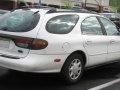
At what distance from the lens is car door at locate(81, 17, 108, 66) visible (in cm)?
661

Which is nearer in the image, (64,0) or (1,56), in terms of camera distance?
(1,56)

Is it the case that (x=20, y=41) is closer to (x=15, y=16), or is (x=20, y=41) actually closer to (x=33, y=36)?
(x=33, y=36)

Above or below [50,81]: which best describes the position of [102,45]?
above

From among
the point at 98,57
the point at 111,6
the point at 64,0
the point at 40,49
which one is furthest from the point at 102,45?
the point at 111,6

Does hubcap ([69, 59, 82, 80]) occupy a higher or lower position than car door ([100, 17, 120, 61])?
lower

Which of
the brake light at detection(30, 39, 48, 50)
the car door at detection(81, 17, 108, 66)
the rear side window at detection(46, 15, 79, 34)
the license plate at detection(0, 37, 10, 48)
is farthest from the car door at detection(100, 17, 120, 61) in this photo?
the license plate at detection(0, 37, 10, 48)

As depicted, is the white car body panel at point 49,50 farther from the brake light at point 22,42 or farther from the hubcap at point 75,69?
the hubcap at point 75,69

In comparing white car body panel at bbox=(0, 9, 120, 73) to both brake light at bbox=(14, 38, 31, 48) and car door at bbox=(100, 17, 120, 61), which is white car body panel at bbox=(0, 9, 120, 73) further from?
car door at bbox=(100, 17, 120, 61)

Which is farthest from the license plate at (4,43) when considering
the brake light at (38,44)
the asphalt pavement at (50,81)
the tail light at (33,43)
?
the asphalt pavement at (50,81)

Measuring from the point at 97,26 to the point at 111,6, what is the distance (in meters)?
75.9

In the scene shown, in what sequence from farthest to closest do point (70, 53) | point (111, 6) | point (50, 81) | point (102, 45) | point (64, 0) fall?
point (111, 6) → point (64, 0) → point (102, 45) → point (50, 81) → point (70, 53)

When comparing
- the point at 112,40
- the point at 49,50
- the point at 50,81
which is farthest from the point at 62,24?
the point at 112,40

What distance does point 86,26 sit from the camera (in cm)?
677

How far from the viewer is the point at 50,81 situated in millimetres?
6535
